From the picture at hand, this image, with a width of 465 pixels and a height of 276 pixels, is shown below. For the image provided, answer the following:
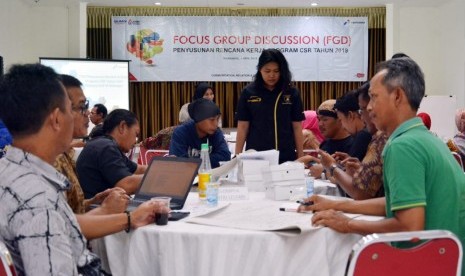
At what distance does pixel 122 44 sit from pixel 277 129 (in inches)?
228

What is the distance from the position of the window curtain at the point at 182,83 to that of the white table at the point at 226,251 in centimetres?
754

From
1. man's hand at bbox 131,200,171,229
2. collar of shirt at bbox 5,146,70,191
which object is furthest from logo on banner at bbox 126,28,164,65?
collar of shirt at bbox 5,146,70,191

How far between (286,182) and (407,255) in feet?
3.65

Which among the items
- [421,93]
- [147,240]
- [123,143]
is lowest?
[147,240]

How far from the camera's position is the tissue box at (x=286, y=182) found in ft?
8.34

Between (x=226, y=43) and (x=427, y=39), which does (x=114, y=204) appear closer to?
(x=226, y=43)

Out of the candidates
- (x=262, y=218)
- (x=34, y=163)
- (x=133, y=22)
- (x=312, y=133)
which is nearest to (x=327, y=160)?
(x=262, y=218)

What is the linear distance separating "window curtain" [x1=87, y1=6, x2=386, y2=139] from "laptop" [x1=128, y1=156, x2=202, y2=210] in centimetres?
705

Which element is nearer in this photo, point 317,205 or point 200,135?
point 317,205

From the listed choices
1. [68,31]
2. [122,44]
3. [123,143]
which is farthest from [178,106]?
[123,143]

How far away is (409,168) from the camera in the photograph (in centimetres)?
168

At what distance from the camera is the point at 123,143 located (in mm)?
3141

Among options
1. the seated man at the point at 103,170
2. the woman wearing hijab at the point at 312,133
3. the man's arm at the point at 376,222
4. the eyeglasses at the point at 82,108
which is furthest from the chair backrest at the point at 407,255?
the woman wearing hijab at the point at 312,133

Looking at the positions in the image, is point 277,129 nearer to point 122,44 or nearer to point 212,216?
point 212,216
